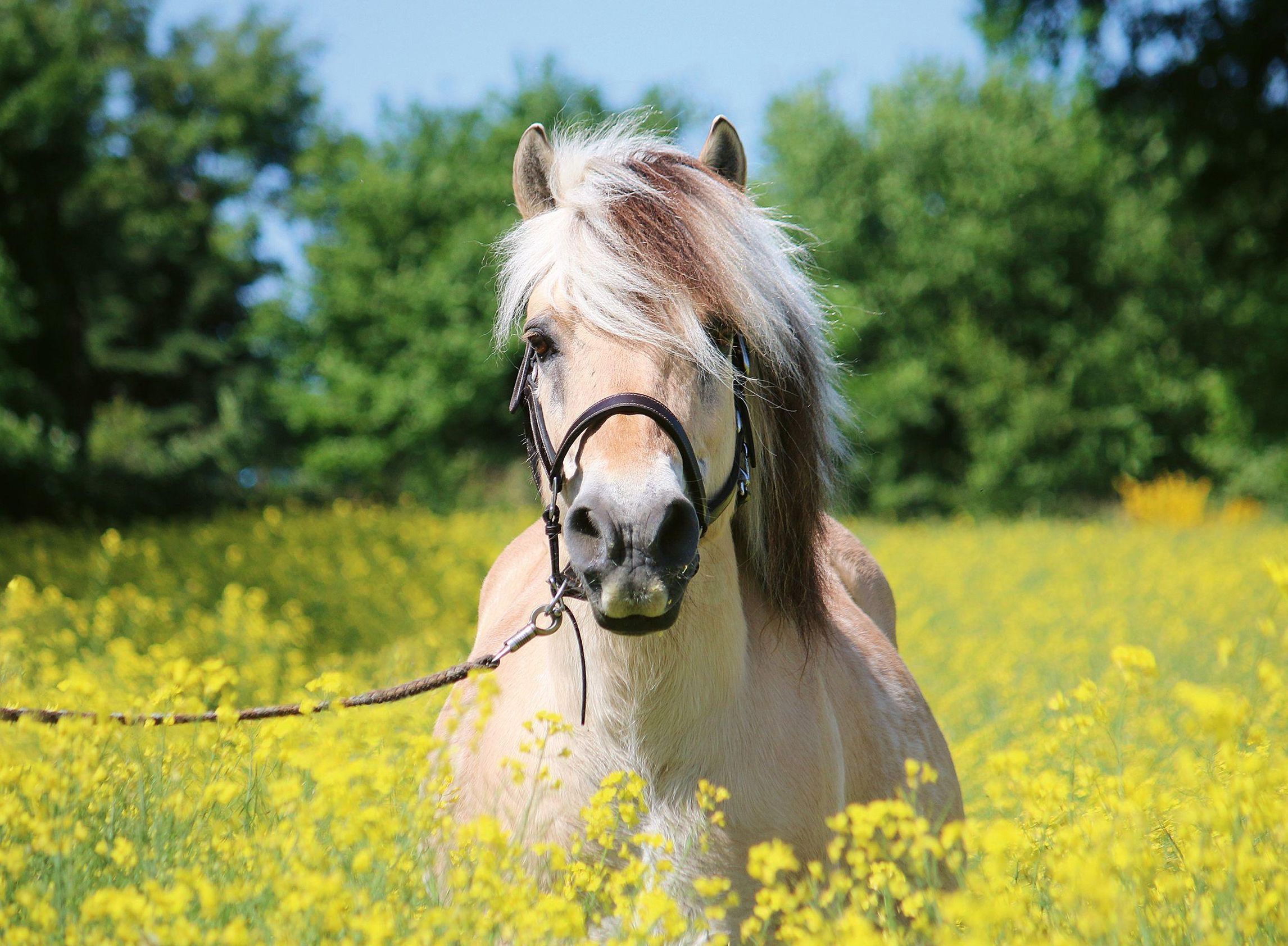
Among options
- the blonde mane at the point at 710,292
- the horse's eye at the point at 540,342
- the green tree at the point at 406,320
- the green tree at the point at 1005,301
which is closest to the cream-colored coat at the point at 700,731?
the blonde mane at the point at 710,292

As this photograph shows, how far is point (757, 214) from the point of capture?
2637mm

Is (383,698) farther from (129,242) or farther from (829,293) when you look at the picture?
(829,293)

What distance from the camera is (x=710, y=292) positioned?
7.64 ft

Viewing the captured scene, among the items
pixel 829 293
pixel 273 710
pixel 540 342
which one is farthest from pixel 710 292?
pixel 829 293

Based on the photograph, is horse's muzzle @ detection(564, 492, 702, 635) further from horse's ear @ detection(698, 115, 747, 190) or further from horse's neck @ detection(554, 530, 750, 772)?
horse's ear @ detection(698, 115, 747, 190)

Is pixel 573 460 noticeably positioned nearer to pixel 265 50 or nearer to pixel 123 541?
pixel 123 541

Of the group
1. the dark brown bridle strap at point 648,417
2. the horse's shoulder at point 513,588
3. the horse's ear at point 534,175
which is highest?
the horse's ear at point 534,175

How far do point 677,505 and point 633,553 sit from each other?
129 mm

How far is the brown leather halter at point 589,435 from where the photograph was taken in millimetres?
2123

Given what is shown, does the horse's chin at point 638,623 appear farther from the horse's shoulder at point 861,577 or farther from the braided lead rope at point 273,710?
the horse's shoulder at point 861,577

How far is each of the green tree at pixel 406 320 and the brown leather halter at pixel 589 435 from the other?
2117 centimetres

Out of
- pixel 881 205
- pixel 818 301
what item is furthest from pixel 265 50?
pixel 818 301

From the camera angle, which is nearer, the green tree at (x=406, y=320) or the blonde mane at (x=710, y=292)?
the blonde mane at (x=710, y=292)

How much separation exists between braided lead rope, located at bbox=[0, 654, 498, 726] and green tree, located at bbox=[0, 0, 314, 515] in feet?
32.2
